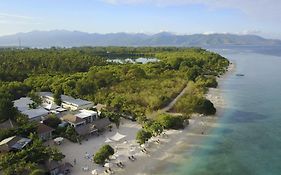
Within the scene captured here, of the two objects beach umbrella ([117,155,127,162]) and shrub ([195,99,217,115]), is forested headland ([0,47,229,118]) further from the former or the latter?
beach umbrella ([117,155,127,162])

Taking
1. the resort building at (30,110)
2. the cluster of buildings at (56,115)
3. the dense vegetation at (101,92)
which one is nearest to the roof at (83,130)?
the cluster of buildings at (56,115)

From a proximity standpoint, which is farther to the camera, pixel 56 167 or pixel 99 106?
pixel 99 106

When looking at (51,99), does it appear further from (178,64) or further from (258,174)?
(178,64)

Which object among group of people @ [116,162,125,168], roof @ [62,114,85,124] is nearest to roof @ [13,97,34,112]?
roof @ [62,114,85,124]

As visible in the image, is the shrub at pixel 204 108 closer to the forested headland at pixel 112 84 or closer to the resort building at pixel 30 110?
the forested headland at pixel 112 84

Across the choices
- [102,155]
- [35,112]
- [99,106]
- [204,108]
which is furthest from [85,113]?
[204,108]

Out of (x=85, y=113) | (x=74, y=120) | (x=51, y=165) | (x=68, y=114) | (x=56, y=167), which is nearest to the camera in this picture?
(x=51, y=165)

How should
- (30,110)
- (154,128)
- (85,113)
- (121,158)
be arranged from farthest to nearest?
1. (30,110)
2. (85,113)
3. (154,128)
4. (121,158)

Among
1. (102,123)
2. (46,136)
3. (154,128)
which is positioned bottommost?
(46,136)

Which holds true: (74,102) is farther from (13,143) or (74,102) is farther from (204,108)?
(204,108)
